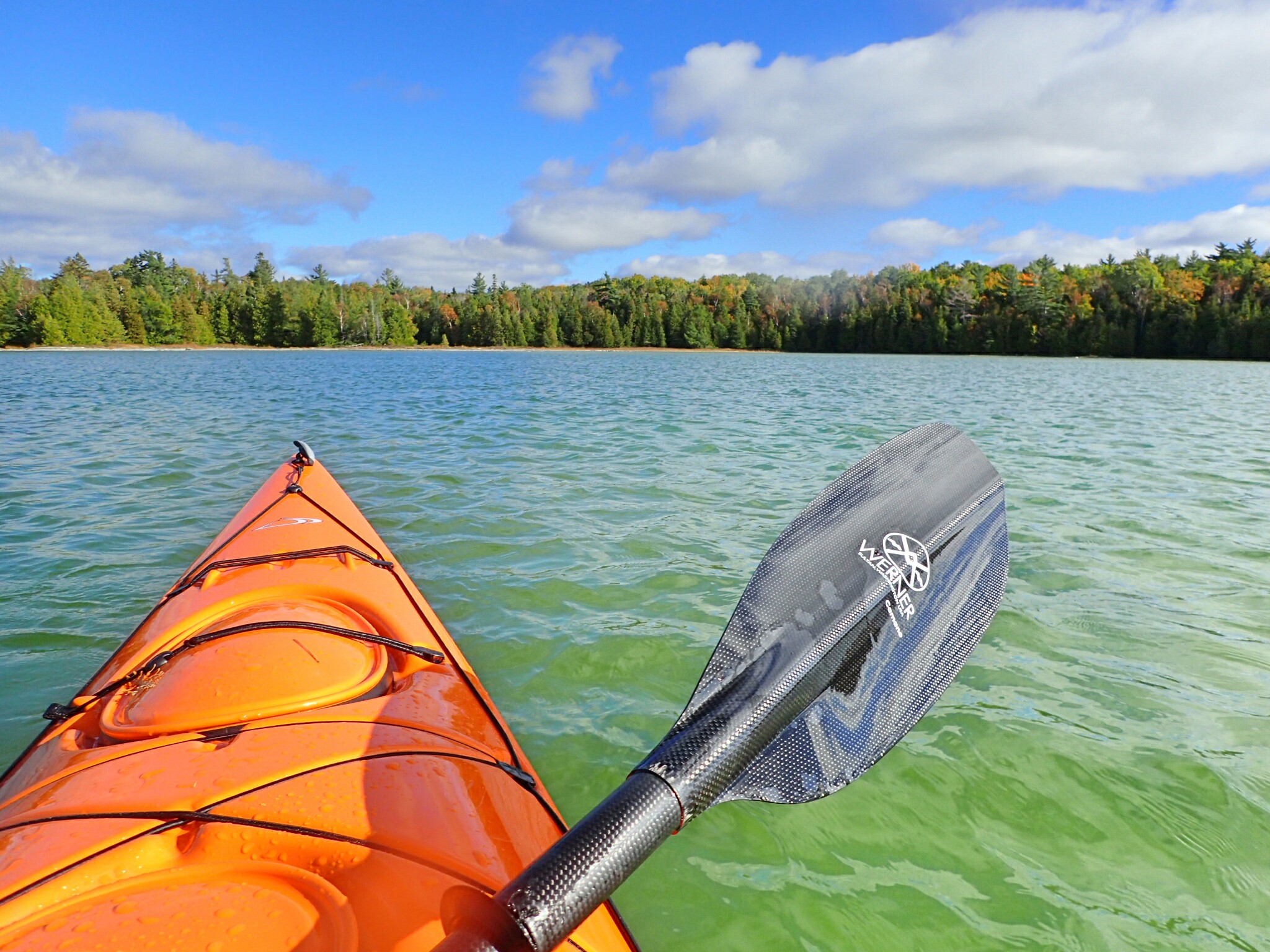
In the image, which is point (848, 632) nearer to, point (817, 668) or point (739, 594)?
point (817, 668)

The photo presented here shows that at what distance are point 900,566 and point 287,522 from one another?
2.94 m

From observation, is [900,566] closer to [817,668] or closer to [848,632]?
[848,632]

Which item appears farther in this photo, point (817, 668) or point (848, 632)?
point (848, 632)

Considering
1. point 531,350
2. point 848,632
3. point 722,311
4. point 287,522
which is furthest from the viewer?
point 722,311

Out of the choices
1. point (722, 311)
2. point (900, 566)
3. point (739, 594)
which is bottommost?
point (739, 594)

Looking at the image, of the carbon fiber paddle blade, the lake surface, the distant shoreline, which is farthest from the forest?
the carbon fiber paddle blade

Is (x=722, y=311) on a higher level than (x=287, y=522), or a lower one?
higher

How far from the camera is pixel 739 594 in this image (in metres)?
4.29

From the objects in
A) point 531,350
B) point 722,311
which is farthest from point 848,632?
point 722,311

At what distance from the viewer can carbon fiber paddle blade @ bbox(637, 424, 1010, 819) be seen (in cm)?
155

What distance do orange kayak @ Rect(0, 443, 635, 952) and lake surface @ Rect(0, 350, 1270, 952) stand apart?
78cm

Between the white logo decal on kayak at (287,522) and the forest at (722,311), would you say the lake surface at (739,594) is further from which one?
the forest at (722,311)

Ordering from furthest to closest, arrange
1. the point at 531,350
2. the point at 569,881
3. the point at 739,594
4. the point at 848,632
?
the point at 531,350 → the point at 739,594 → the point at 848,632 → the point at 569,881

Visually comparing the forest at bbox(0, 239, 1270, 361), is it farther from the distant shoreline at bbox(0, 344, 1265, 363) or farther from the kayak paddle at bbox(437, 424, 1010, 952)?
the kayak paddle at bbox(437, 424, 1010, 952)
